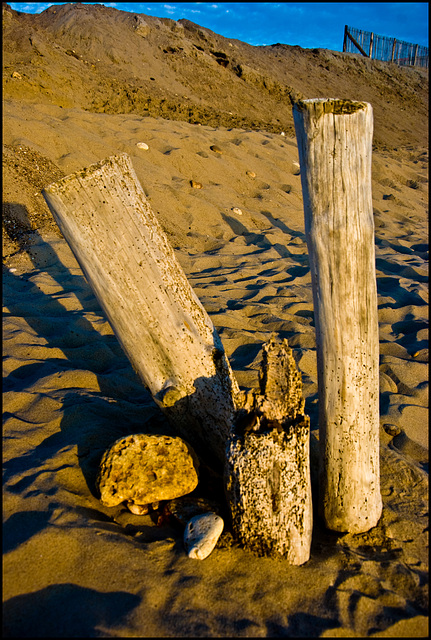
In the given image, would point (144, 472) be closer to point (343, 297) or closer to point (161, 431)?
point (161, 431)

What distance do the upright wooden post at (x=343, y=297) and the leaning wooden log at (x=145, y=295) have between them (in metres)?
0.59

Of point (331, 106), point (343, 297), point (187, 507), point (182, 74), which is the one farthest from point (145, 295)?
point (182, 74)

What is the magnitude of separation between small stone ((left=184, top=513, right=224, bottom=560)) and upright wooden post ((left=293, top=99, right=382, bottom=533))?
66cm

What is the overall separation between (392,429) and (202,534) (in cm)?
172

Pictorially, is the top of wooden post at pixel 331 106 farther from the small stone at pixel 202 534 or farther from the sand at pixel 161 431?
the sand at pixel 161 431

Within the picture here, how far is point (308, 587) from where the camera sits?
1943mm

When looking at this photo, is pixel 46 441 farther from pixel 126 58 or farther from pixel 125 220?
pixel 126 58

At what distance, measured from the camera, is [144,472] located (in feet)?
7.50

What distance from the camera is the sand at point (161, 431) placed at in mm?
1748

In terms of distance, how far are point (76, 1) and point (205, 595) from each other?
25.1 metres

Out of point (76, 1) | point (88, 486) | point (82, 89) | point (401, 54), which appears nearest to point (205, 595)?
point (88, 486)

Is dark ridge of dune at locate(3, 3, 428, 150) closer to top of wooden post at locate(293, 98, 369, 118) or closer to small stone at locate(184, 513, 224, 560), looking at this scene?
top of wooden post at locate(293, 98, 369, 118)

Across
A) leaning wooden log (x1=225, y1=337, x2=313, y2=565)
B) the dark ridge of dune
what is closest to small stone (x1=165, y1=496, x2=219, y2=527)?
leaning wooden log (x1=225, y1=337, x2=313, y2=565)

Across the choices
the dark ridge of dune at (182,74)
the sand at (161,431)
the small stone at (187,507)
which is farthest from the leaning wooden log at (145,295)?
the dark ridge of dune at (182,74)
